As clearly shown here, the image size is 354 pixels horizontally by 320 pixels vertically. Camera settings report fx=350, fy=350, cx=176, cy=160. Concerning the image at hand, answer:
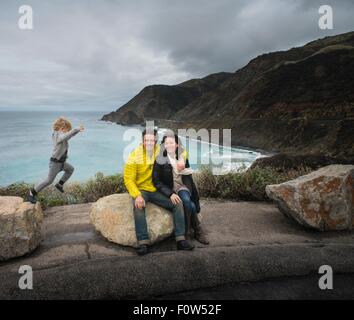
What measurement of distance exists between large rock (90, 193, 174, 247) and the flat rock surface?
6.2 inches

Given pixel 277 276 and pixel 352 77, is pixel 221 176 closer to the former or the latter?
pixel 277 276

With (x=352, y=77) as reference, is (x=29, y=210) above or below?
below

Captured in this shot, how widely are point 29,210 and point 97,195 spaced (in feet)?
12.9

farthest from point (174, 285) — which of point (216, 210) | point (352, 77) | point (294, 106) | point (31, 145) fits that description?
point (31, 145)

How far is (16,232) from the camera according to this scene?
4.96 m

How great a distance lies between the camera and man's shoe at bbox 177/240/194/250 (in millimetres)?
5086

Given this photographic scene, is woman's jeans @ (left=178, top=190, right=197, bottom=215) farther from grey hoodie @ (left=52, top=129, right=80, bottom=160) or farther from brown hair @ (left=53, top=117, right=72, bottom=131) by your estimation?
brown hair @ (left=53, top=117, right=72, bottom=131)

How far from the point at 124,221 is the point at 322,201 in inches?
131

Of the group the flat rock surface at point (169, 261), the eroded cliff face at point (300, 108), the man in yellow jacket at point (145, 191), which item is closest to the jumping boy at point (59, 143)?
the flat rock surface at point (169, 261)

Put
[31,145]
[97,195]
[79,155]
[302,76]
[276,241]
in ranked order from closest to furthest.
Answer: [276,241] < [97,195] < [79,155] < [302,76] < [31,145]

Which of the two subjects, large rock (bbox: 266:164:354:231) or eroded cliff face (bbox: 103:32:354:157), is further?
eroded cliff face (bbox: 103:32:354:157)

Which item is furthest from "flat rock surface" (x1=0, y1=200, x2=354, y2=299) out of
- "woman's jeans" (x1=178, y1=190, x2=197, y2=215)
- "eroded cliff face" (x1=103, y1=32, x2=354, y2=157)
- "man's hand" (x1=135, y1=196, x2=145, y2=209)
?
"eroded cliff face" (x1=103, y1=32, x2=354, y2=157)

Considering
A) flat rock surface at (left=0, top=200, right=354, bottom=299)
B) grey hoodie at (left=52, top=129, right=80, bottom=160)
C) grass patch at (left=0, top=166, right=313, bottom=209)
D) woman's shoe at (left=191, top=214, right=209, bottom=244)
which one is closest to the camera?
flat rock surface at (left=0, top=200, right=354, bottom=299)

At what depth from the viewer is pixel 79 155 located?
157ft
